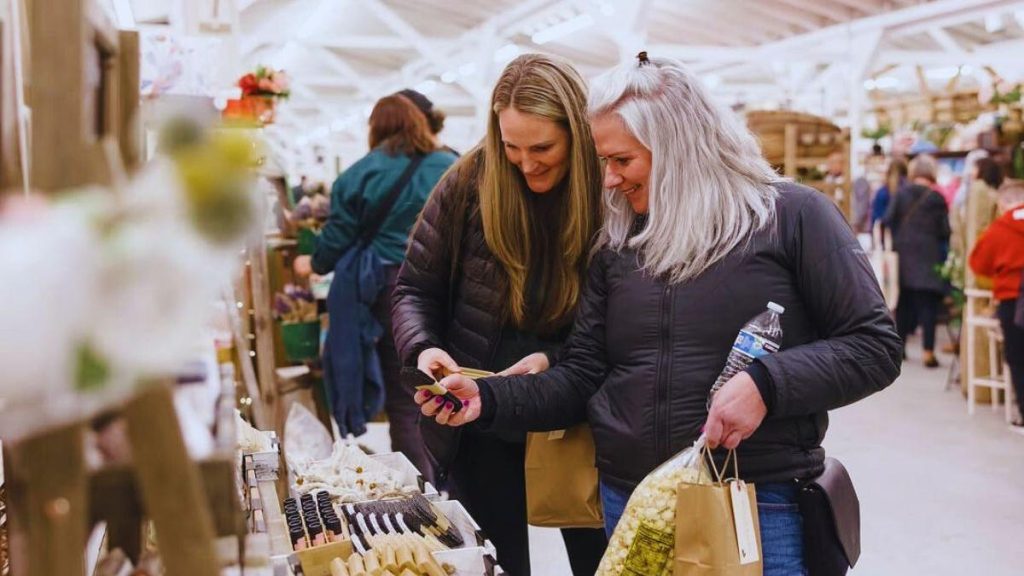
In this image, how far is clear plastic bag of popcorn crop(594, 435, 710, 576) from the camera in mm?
1707

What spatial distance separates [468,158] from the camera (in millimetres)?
2318

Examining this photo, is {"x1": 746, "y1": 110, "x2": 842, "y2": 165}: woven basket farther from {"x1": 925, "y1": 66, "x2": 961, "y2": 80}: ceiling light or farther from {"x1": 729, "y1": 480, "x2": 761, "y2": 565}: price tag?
{"x1": 925, "y1": 66, "x2": 961, "y2": 80}: ceiling light

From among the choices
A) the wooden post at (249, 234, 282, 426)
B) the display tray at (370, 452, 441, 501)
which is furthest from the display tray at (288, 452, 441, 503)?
the wooden post at (249, 234, 282, 426)

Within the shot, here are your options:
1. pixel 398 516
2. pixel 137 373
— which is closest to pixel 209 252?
pixel 137 373

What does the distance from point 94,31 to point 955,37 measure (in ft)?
58.4

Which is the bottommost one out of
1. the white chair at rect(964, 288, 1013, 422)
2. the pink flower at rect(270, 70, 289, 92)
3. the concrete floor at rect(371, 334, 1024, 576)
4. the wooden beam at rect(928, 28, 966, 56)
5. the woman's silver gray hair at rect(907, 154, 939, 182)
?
the concrete floor at rect(371, 334, 1024, 576)

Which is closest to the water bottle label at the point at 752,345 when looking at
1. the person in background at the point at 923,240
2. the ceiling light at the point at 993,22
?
the person in background at the point at 923,240

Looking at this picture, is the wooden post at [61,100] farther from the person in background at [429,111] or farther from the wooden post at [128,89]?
the person in background at [429,111]

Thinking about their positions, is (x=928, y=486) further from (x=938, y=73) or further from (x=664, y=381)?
(x=938, y=73)

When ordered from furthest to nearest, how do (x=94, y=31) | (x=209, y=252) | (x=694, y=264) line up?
1. (x=694, y=264)
2. (x=94, y=31)
3. (x=209, y=252)

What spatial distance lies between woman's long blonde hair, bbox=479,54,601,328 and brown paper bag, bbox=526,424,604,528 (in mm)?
269

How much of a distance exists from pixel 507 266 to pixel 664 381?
551 mm

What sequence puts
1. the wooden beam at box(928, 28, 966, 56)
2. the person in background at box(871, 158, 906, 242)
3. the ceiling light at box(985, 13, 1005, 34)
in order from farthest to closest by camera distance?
the wooden beam at box(928, 28, 966, 56) → the ceiling light at box(985, 13, 1005, 34) → the person in background at box(871, 158, 906, 242)

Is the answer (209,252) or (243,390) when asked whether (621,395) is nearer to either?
(209,252)
